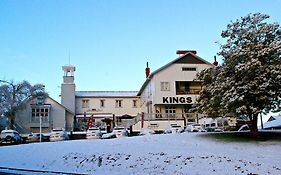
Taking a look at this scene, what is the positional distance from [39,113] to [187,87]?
22.6m

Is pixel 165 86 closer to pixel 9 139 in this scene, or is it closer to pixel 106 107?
pixel 106 107

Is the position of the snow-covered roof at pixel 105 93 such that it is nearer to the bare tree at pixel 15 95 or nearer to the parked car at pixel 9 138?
the bare tree at pixel 15 95

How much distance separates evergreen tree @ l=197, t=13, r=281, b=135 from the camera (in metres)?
20.5

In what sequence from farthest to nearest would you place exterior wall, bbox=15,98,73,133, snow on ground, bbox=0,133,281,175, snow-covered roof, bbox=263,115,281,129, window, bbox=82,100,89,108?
window, bbox=82,100,89,108, exterior wall, bbox=15,98,73,133, snow-covered roof, bbox=263,115,281,129, snow on ground, bbox=0,133,281,175

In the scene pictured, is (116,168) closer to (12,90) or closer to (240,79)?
(240,79)

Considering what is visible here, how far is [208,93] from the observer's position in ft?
79.7

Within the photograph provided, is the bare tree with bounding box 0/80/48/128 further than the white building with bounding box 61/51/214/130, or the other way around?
the bare tree with bounding box 0/80/48/128

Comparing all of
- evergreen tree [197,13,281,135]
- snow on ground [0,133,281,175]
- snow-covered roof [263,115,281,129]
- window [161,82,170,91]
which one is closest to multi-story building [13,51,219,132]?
window [161,82,170,91]

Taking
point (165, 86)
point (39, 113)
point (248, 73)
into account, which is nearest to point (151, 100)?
point (165, 86)

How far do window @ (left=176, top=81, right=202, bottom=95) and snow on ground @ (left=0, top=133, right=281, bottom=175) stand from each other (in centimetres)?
2389

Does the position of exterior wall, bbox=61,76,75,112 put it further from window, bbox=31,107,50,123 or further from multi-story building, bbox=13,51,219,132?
window, bbox=31,107,50,123

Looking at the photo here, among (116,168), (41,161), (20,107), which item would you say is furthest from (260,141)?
(20,107)

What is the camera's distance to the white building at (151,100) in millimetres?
41656

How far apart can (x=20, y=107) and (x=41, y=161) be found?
33.3 meters
